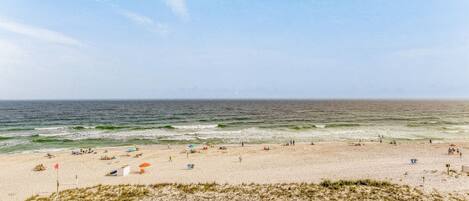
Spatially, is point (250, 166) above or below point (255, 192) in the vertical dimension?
below

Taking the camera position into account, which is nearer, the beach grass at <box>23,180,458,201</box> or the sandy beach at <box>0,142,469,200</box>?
the beach grass at <box>23,180,458,201</box>

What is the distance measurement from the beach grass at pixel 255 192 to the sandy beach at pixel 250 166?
6.41 ft

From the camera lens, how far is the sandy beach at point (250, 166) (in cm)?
2523

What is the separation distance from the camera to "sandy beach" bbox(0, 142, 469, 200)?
25234 millimetres

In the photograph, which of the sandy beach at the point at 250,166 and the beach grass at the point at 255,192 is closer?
the beach grass at the point at 255,192

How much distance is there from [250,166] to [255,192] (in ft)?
33.9

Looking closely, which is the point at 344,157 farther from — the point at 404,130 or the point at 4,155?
the point at 4,155

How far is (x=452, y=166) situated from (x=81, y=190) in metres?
35.0

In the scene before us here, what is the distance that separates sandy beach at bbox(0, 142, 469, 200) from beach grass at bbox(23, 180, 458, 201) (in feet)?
6.41

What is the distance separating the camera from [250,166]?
31.7 meters

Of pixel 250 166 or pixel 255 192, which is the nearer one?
pixel 255 192

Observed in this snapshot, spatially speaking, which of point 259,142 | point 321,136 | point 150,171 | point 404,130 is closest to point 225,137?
point 259,142

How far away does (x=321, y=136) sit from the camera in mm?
55719

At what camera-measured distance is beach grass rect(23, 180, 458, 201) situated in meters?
20.0
